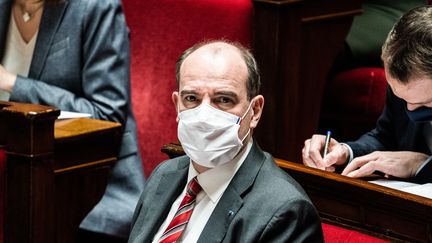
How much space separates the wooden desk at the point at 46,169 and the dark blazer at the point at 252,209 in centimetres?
31

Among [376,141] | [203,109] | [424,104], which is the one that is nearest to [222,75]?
[203,109]

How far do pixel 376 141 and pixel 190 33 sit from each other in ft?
1.71

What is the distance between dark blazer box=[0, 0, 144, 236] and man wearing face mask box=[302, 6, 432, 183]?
44 centimetres

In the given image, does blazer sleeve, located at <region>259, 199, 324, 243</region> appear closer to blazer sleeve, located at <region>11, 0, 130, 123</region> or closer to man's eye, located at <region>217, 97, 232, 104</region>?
man's eye, located at <region>217, 97, 232, 104</region>

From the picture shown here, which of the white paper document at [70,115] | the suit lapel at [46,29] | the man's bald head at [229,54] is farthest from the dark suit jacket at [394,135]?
the suit lapel at [46,29]

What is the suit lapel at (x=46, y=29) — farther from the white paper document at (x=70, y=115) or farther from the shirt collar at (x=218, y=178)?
the shirt collar at (x=218, y=178)

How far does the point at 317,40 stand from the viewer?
1.88 m

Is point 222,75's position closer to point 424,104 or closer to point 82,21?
point 424,104

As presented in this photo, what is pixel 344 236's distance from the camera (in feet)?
3.79

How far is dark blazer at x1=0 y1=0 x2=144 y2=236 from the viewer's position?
169 cm

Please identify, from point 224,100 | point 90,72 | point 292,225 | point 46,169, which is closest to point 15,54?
point 90,72

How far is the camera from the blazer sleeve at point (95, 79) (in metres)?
1.69

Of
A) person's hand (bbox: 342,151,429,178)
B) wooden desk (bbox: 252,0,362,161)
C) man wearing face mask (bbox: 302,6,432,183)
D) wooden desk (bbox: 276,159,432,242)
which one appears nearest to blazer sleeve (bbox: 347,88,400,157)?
man wearing face mask (bbox: 302,6,432,183)

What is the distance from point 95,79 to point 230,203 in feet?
2.26
